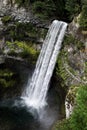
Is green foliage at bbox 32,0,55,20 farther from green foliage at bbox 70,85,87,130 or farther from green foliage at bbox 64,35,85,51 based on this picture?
green foliage at bbox 70,85,87,130

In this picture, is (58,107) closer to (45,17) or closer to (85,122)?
(45,17)

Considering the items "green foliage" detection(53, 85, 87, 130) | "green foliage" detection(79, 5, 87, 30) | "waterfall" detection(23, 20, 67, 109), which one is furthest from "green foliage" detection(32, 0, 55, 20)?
"green foliage" detection(53, 85, 87, 130)

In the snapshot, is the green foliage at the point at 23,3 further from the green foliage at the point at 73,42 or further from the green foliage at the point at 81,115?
the green foliage at the point at 81,115

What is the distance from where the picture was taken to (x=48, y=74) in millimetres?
30812

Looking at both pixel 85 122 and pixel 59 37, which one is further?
pixel 59 37

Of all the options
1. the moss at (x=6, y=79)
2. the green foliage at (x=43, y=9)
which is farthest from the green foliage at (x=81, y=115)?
the green foliage at (x=43, y=9)

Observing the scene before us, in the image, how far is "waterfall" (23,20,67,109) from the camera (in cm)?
3053

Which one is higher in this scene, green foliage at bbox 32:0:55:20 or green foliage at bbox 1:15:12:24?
green foliage at bbox 1:15:12:24

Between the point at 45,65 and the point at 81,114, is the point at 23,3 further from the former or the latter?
the point at 81,114

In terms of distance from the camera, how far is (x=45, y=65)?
31031 mm

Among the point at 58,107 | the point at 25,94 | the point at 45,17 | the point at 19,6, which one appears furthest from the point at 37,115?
the point at 19,6

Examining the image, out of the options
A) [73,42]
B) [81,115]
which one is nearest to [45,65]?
[73,42]

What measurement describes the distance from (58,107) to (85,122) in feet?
46.3

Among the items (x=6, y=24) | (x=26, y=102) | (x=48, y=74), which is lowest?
(x=26, y=102)
